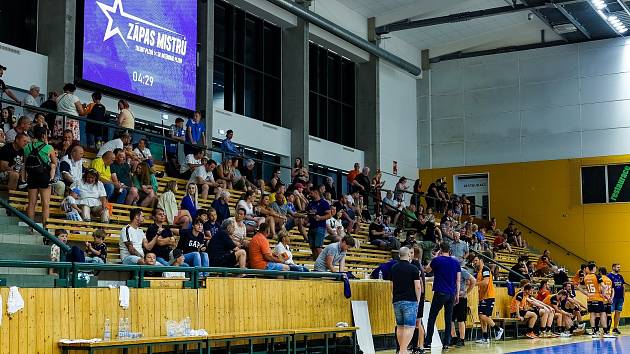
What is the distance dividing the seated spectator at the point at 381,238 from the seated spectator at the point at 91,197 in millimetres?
10590

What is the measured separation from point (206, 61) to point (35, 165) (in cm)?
1099

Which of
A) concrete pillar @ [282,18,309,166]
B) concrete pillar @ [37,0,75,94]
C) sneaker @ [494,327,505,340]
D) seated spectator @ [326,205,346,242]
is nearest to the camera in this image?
concrete pillar @ [37,0,75,94]

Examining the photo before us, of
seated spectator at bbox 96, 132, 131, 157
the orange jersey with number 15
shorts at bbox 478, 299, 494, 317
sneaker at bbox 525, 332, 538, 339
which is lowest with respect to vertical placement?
sneaker at bbox 525, 332, 538, 339

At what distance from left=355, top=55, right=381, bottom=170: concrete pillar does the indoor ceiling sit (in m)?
1.31

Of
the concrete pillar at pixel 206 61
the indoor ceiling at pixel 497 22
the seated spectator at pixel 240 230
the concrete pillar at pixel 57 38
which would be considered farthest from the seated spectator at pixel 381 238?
the concrete pillar at pixel 57 38

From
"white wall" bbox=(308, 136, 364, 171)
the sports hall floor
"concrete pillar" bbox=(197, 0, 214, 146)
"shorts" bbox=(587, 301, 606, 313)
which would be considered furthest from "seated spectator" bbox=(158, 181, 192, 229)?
"white wall" bbox=(308, 136, 364, 171)

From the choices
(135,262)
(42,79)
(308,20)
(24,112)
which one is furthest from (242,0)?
(135,262)

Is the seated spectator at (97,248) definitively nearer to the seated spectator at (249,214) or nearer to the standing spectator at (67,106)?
the standing spectator at (67,106)

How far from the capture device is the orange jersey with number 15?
2267 cm

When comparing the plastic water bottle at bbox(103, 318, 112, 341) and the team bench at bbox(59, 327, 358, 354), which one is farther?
the plastic water bottle at bbox(103, 318, 112, 341)

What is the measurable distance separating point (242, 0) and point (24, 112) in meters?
9.85

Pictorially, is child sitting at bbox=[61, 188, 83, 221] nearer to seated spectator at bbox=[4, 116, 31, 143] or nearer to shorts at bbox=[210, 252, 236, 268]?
seated spectator at bbox=[4, 116, 31, 143]

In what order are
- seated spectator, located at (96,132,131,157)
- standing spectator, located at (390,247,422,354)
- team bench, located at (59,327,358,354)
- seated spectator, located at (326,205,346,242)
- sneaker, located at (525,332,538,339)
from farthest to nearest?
1. sneaker, located at (525,332,538,339)
2. seated spectator, located at (326,205,346,242)
3. seated spectator, located at (96,132,131,157)
4. standing spectator, located at (390,247,422,354)
5. team bench, located at (59,327,358,354)

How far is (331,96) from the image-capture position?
31844 mm
